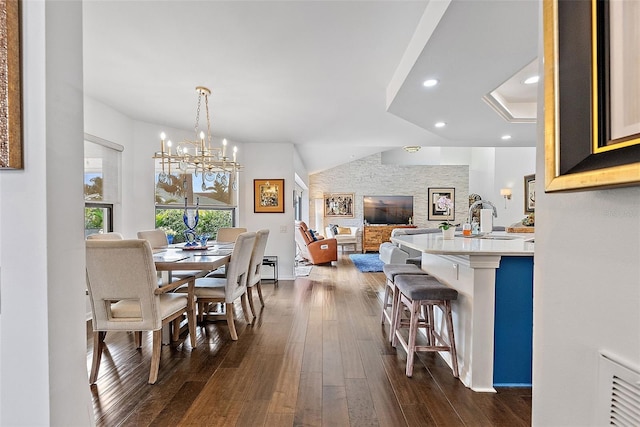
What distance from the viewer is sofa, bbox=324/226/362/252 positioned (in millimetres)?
9305

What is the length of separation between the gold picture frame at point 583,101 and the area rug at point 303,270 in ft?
18.3

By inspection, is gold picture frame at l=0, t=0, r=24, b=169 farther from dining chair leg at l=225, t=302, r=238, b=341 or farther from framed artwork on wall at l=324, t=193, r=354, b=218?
framed artwork on wall at l=324, t=193, r=354, b=218

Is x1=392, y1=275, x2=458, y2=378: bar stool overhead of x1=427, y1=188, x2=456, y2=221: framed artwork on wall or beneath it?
beneath

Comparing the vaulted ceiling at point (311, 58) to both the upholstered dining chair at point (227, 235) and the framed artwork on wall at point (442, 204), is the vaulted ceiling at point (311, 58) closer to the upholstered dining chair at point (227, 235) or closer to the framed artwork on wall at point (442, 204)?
the upholstered dining chair at point (227, 235)

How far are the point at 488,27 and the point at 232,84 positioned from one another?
2.29m

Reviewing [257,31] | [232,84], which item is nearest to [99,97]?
[232,84]

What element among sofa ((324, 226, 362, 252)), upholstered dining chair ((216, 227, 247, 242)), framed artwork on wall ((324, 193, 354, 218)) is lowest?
sofa ((324, 226, 362, 252))

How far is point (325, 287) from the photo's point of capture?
16.5 feet

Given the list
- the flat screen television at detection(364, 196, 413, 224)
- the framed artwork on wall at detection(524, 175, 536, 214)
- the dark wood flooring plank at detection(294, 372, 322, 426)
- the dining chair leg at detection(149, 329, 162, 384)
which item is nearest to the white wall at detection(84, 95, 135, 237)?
the dining chair leg at detection(149, 329, 162, 384)

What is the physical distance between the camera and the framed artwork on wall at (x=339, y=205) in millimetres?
10359

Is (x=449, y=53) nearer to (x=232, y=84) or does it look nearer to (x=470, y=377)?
(x=232, y=84)

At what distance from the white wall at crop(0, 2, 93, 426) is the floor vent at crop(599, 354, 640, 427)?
116 centimetres

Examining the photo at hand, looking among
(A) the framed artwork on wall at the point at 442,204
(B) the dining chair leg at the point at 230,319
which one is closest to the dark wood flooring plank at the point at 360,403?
(B) the dining chair leg at the point at 230,319

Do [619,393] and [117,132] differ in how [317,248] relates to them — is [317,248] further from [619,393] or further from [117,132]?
[619,393]
